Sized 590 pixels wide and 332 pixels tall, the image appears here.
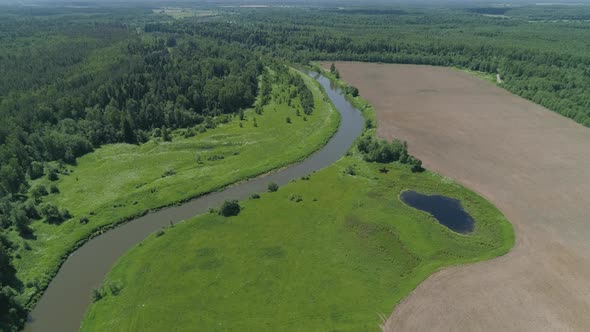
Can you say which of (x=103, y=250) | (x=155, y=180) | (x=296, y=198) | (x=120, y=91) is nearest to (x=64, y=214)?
(x=103, y=250)

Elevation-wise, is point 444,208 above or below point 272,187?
below

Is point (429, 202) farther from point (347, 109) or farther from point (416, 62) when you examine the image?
point (416, 62)

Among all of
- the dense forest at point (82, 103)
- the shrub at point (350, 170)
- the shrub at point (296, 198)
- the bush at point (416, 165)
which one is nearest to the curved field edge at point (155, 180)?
the dense forest at point (82, 103)

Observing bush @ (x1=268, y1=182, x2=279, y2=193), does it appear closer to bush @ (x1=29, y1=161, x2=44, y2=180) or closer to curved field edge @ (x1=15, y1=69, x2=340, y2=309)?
curved field edge @ (x1=15, y1=69, x2=340, y2=309)

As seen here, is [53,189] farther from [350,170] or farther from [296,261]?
[350,170]

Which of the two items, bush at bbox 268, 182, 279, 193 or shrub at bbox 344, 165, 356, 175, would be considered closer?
bush at bbox 268, 182, 279, 193

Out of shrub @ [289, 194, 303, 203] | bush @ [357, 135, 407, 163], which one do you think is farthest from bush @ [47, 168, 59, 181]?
bush @ [357, 135, 407, 163]
